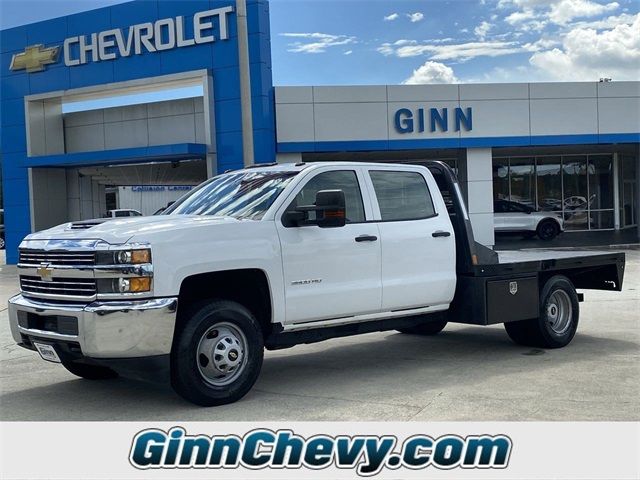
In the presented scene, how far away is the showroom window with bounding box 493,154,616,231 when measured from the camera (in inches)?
1156

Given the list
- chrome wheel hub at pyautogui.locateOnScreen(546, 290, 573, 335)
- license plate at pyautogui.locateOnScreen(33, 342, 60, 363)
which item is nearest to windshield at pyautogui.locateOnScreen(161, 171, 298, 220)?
license plate at pyautogui.locateOnScreen(33, 342, 60, 363)

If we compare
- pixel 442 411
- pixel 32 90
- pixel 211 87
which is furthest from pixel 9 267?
pixel 442 411

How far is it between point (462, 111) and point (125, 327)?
19.2 meters

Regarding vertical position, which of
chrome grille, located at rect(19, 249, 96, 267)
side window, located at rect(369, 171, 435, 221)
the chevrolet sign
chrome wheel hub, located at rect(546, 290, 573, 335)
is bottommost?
chrome wheel hub, located at rect(546, 290, 573, 335)

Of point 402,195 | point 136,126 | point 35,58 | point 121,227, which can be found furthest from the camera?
point 35,58

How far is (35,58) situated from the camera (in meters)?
25.1

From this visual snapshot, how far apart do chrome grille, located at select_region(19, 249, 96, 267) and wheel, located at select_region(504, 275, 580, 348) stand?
5.10m

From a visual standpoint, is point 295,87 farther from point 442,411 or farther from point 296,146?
point 442,411

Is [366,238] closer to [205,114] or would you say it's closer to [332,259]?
[332,259]

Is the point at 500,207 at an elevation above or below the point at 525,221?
above

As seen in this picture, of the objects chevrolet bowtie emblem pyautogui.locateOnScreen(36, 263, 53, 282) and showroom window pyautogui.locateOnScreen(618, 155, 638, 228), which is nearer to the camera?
chevrolet bowtie emblem pyautogui.locateOnScreen(36, 263, 53, 282)

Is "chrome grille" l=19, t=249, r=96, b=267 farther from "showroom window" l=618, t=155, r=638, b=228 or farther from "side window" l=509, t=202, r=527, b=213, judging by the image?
"showroom window" l=618, t=155, r=638, b=228

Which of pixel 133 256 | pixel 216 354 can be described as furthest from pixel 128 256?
pixel 216 354

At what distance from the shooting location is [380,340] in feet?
31.6
